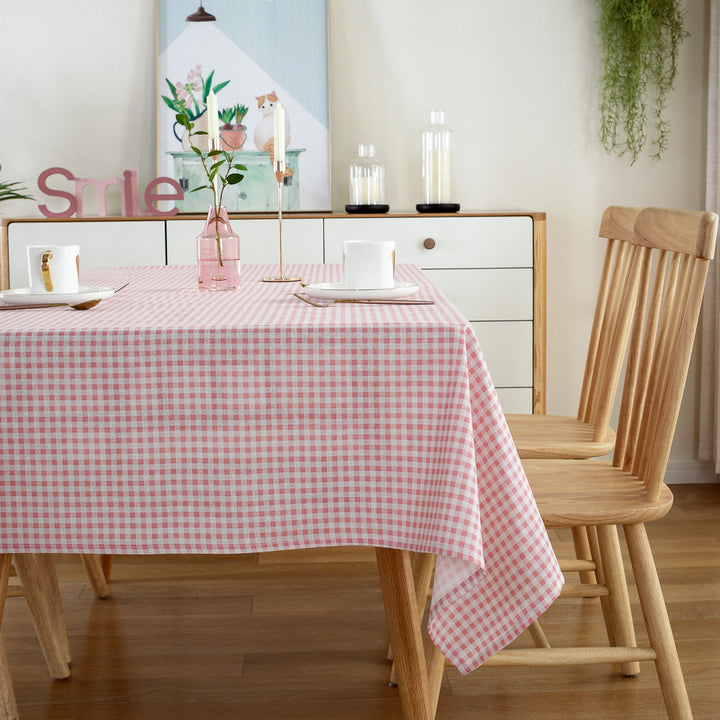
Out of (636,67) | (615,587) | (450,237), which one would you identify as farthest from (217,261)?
(636,67)

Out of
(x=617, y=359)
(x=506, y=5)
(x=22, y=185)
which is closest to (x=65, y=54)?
(x=22, y=185)

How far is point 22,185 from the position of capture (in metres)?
3.08

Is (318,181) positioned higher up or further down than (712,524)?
higher up

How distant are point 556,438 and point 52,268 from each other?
1.07m

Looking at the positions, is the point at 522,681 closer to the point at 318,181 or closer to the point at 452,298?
the point at 452,298

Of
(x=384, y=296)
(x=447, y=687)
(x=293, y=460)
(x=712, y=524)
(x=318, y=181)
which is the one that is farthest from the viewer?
(x=318, y=181)

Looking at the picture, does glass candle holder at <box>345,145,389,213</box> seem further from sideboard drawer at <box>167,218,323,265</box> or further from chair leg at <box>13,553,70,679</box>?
chair leg at <box>13,553,70,679</box>

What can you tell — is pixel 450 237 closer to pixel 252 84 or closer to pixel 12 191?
pixel 252 84

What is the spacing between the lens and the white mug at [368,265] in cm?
147

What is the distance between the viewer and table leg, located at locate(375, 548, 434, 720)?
1.29 m

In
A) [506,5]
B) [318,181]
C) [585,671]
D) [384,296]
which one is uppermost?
[506,5]

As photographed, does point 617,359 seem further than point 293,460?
Yes

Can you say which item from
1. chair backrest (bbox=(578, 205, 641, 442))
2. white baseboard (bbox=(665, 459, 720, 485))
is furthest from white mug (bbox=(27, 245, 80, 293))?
white baseboard (bbox=(665, 459, 720, 485))

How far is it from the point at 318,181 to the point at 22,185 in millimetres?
994
